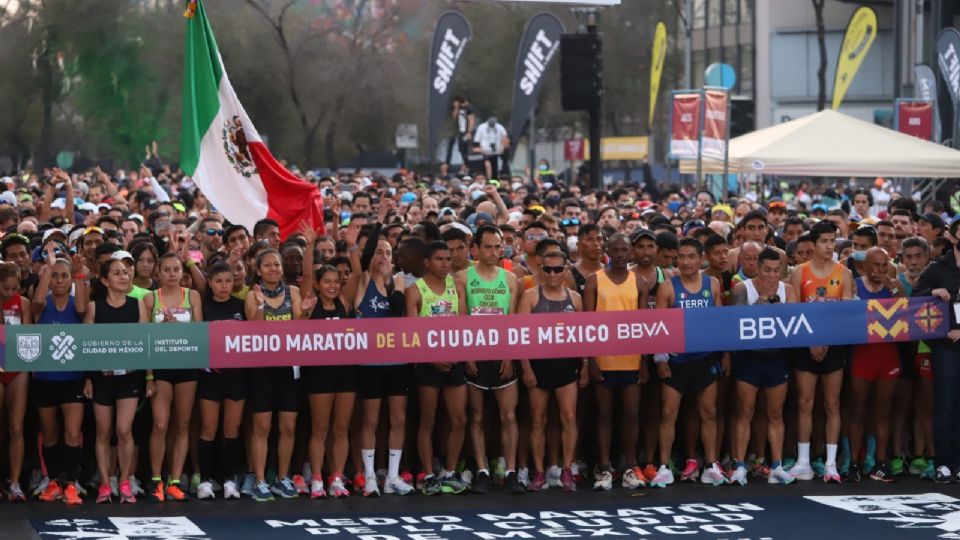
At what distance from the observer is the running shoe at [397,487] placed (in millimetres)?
11750

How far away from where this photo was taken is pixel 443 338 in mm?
11625

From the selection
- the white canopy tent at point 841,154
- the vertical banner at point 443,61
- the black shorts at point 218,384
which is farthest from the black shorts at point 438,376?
the vertical banner at point 443,61

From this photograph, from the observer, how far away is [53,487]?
11.3 meters

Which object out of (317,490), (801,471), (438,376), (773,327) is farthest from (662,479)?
(317,490)

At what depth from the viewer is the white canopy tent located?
2108cm

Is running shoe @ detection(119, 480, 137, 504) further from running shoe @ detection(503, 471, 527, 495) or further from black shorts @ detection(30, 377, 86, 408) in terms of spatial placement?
running shoe @ detection(503, 471, 527, 495)

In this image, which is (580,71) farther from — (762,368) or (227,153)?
(762,368)

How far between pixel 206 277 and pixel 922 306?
5.29 metres

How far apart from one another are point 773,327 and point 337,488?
3.39m

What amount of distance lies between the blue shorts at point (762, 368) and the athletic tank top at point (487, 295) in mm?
1818

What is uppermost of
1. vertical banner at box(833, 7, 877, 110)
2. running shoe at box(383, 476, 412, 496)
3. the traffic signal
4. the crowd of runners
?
vertical banner at box(833, 7, 877, 110)

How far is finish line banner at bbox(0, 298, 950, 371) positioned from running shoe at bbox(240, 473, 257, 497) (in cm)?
87

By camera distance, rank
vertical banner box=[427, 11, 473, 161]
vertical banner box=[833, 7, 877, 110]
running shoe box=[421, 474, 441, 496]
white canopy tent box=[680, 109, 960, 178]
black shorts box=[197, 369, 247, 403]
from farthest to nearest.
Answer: vertical banner box=[833, 7, 877, 110] < vertical banner box=[427, 11, 473, 161] < white canopy tent box=[680, 109, 960, 178] < running shoe box=[421, 474, 441, 496] < black shorts box=[197, 369, 247, 403]

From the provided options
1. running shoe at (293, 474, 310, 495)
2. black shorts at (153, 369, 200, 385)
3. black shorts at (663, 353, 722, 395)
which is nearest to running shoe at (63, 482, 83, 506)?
black shorts at (153, 369, 200, 385)
